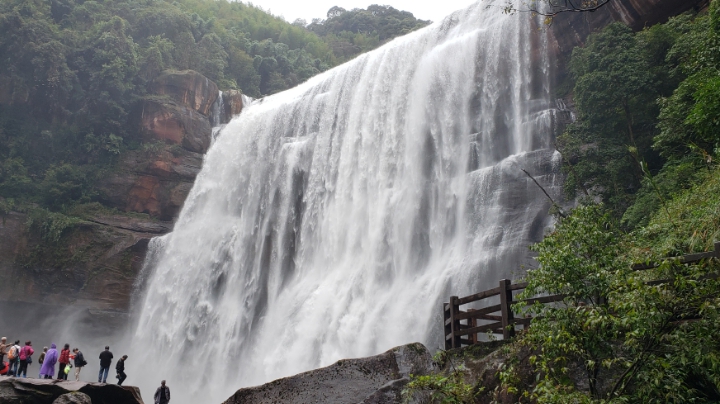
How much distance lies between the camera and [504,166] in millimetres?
19562

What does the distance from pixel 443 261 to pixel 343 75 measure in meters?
15.2

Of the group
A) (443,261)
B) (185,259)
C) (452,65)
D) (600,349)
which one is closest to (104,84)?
(185,259)

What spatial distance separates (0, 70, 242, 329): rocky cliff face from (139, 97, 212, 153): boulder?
0.06 metres

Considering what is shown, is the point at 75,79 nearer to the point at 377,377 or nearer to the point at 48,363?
the point at 48,363

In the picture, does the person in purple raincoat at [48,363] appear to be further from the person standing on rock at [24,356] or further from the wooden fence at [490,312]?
the wooden fence at [490,312]

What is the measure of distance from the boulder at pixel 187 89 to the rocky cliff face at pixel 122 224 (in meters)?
0.07

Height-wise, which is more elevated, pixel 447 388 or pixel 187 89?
pixel 187 89

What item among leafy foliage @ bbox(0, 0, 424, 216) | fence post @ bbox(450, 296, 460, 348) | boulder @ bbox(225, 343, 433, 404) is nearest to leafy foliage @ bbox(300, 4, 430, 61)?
leafy foliage @ bbox(0, 0, 424, 216)

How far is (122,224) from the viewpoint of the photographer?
32.0 m

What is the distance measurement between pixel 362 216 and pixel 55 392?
12654 mm

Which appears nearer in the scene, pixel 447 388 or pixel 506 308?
pixel 447 388

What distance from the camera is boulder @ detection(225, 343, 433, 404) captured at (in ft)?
28.0

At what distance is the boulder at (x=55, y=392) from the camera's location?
44.2ft

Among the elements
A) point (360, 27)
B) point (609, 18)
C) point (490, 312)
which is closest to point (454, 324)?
point (490, 312)
